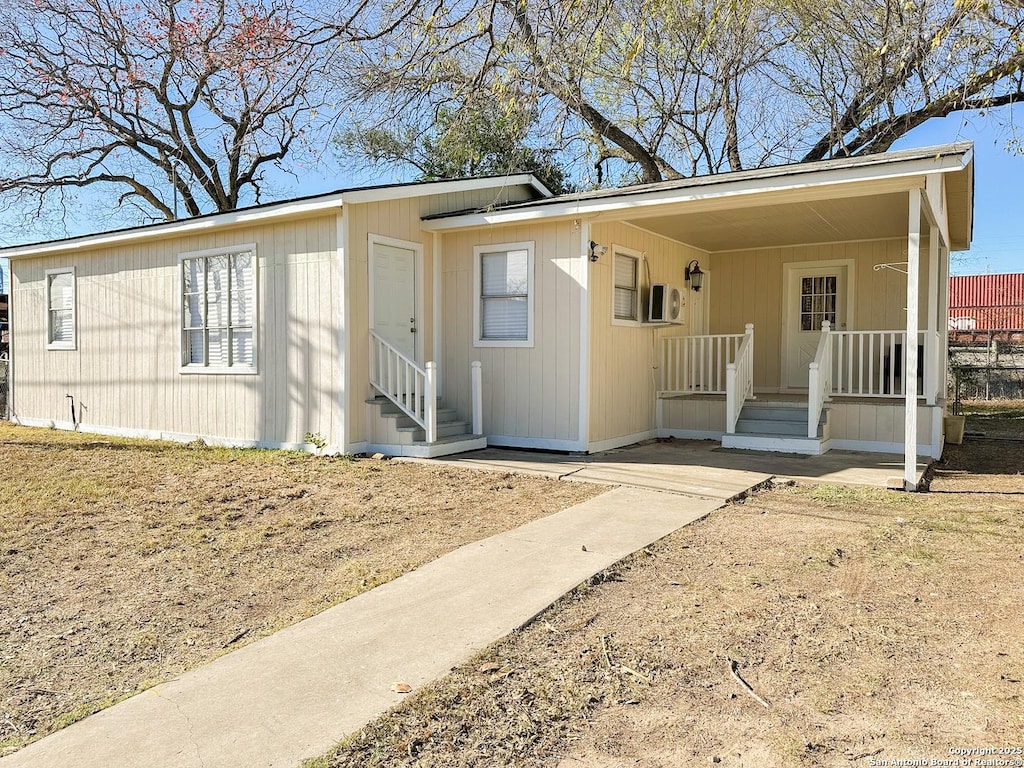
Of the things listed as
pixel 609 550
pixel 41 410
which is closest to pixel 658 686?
pixel 609 550

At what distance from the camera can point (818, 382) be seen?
8148 mm

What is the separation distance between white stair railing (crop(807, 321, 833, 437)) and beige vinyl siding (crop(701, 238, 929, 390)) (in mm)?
2622

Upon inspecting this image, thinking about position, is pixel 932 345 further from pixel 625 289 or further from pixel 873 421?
pixel 625 289

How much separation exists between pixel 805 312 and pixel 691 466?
506cm

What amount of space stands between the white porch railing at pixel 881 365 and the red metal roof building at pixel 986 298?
52.7 feet

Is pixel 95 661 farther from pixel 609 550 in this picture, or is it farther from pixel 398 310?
pixel 398 310

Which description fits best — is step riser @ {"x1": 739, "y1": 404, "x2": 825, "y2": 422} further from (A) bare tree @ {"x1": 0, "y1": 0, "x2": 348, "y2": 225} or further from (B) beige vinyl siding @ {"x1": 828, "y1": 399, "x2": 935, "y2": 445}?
(A) bare tree @ {"x1": 0, "y1": 0, "x2": 348, "y2": 225}

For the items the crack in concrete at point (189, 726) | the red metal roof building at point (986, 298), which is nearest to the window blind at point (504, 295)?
the crack in concrete at point (189, 726)

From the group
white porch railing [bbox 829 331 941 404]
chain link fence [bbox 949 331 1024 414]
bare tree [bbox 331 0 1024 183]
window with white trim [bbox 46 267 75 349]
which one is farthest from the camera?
chain link fence [bbox 949 331 1024 414]

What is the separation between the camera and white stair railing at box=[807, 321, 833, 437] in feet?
Answer: 26.6

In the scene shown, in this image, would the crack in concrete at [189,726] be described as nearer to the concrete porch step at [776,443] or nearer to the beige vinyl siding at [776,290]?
the concrete porch step at [776,443]

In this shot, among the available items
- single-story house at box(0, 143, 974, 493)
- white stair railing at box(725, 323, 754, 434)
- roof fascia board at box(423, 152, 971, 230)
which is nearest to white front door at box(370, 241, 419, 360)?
single-story house at box(0, 143, 974, 493)

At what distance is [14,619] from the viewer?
349cm

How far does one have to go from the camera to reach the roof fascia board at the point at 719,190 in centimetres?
620
